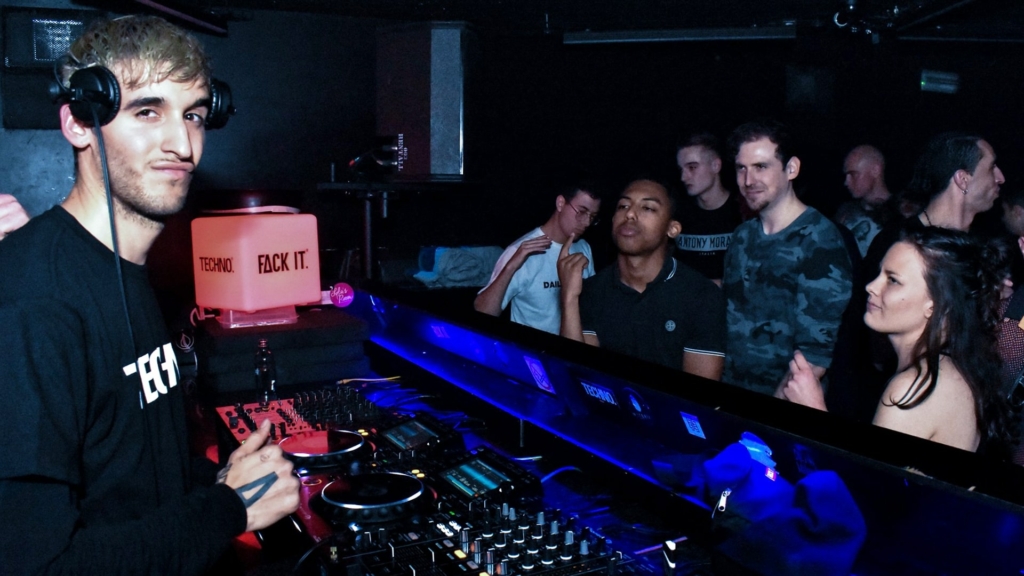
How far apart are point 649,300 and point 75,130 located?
80.4 inches

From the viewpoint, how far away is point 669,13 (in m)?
4.77

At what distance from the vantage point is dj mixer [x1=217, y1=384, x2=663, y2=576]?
1338 mm

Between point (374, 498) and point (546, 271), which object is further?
point (546, 271)

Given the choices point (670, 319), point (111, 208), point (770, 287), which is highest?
point (111, 208)

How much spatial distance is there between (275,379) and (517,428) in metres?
1.18

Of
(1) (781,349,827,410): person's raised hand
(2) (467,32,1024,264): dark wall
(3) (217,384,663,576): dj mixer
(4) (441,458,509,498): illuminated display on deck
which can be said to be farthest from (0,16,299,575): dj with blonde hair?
(2) (467,32,1024,264): dark wall

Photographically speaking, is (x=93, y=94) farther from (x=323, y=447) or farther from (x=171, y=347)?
(x=323, y=447)

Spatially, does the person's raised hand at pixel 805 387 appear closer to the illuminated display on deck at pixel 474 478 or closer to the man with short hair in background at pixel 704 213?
the illuminated display on deck at pixel 474 478

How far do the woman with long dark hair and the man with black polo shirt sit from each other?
81cm

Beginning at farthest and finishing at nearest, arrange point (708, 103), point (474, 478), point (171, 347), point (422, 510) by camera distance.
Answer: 1. point (708, 103)
2. point (474, 478)
3. point (422, 510)
4. point (171, 347)

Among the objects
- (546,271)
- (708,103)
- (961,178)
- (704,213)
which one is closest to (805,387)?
(961,178)

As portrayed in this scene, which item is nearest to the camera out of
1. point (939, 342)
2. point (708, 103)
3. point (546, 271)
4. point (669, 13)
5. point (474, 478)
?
point (474, 478)

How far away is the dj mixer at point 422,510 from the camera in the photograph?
134 cm

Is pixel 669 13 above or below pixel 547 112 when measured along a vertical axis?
above
